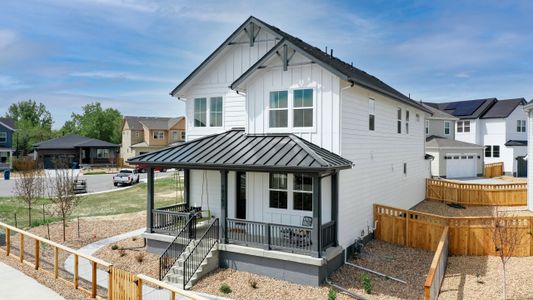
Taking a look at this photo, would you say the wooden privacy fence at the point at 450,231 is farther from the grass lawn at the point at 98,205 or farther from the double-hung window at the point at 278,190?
the grass lawn at the point at 98,205

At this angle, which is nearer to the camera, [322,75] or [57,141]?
[322,75]

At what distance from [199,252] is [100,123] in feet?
289

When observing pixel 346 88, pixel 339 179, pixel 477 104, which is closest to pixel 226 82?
pixel 346 88

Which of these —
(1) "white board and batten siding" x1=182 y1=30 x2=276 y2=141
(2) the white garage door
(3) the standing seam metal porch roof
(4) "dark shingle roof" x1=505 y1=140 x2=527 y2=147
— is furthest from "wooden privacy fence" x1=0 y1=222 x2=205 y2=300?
(4) "dark shingle roof" x1=505 y1=140 x2=527 y2=147

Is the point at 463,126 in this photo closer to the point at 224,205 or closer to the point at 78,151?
the point at 224,205

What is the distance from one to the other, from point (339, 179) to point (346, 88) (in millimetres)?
3223

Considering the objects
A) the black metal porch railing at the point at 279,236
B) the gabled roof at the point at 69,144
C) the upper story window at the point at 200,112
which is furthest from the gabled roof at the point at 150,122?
the black metal porch railing at the point at 279,236

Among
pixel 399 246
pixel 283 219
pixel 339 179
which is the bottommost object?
pixel 399 246

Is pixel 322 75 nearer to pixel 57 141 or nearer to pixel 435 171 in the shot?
pixel 435 171

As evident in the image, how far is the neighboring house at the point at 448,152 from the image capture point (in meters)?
34.3

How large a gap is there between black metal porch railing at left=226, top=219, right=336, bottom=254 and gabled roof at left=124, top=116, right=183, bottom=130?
52.4 metres

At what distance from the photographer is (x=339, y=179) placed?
504 inches

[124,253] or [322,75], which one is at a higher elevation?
[322,75]

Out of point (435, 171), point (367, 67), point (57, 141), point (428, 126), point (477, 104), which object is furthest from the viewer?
point (57, 141)
